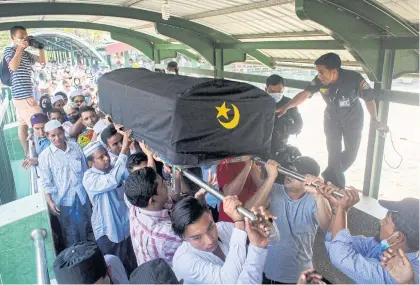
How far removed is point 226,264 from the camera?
1.73 metres

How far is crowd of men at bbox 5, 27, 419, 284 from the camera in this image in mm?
1679

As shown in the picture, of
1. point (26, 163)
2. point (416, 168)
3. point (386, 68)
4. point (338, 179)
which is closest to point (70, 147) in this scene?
point (26, 163)

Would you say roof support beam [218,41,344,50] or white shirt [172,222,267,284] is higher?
roof support beam [218,41,344,50]

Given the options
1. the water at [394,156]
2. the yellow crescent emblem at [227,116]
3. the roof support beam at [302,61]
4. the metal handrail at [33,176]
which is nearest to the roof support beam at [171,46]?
the roof support beam at [302,61]

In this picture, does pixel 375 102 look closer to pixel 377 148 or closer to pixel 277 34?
pixel 377 148

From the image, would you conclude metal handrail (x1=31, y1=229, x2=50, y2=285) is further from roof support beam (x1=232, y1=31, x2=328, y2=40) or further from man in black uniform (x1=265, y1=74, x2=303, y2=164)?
roof support beam (x1=232, y1=31, x2=328, y2=40)

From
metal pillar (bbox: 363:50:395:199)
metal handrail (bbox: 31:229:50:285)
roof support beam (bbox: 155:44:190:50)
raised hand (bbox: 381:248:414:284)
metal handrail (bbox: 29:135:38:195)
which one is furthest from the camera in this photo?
roof support beam (bbox: 155:44:190:50)

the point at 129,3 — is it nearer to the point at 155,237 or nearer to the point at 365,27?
the point at 365,27

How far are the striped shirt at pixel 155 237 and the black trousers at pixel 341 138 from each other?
2.50 meters

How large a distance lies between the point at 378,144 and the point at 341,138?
41 cm

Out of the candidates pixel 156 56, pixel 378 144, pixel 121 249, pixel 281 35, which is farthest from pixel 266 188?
pixel 156 56

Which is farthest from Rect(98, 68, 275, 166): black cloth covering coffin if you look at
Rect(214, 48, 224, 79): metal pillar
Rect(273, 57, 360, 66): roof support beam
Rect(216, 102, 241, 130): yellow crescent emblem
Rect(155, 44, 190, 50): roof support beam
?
Rect(155, 44, 190, 50): roof support beam

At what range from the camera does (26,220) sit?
227 centimetres

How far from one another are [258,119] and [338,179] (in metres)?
2.15
